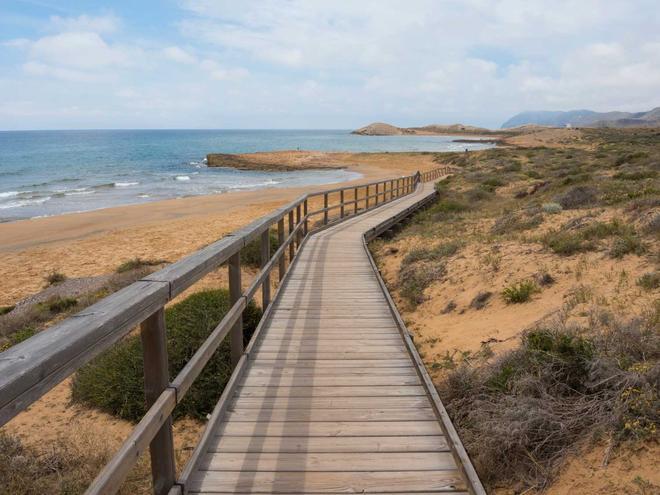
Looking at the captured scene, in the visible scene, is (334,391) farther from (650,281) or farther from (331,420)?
(650,281)

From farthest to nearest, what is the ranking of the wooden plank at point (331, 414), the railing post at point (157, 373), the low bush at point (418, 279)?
1. the low bush at point (418, 279)
2. the wooden plank at point (331, 414)
3. the railing post at point (157, 373)

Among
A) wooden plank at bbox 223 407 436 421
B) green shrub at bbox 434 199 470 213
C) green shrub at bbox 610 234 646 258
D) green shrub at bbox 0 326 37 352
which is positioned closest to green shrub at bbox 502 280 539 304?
green shrub at bbox 610 234 646 258

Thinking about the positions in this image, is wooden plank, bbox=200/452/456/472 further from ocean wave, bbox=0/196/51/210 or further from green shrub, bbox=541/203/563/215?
ocean wave, bbox=0/196/51/210

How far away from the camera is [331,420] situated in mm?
3311

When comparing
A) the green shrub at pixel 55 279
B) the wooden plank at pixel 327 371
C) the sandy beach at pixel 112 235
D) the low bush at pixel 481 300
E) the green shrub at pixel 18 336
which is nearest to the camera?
the wooden plank at pixel 327 371

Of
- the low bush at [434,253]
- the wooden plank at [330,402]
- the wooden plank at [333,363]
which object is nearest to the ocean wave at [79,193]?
the low bush at [434,253]

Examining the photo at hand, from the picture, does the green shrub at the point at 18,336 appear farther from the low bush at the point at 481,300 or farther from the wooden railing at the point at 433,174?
the wooden railing at the point at 433,174

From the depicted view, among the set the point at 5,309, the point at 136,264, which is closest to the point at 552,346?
the point at 5,309

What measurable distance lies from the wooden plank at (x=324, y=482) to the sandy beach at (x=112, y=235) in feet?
35.5

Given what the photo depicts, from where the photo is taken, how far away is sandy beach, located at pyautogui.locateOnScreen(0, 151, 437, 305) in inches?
551

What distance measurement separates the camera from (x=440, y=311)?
7191 mm

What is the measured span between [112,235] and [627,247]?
17.5m

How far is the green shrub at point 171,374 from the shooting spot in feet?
15.9

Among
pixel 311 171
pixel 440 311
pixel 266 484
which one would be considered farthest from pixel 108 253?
pixel 311 171
